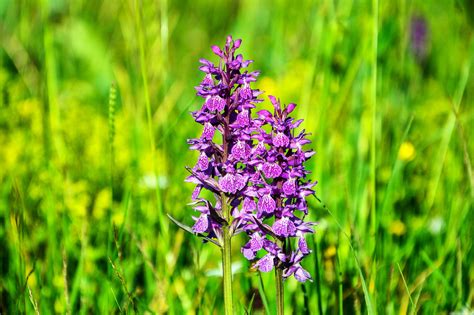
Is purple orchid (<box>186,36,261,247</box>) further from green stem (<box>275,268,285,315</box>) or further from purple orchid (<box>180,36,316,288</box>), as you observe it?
green stem (<box>275,268,285,315</box>)

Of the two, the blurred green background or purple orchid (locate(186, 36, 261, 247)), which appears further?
the blurred green background

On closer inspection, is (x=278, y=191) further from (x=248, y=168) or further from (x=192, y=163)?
(x=192, y=163)

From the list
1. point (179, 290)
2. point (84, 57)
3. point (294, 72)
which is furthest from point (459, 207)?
point (84, 57)

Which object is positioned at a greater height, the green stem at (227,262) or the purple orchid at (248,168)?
the purple orchid at (248,168)

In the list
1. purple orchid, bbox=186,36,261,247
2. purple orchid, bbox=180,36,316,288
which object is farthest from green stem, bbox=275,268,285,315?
purple orchid, bbox=186,36,261,247

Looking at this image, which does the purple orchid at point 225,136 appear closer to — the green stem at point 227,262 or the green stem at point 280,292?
the green stem at point 227,262

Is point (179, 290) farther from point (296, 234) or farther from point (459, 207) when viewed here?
point (459, 207)

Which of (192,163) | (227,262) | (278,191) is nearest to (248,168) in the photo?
(278,191)

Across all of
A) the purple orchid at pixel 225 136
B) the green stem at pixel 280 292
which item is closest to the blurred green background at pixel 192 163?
the green stem at pixel 280 292
